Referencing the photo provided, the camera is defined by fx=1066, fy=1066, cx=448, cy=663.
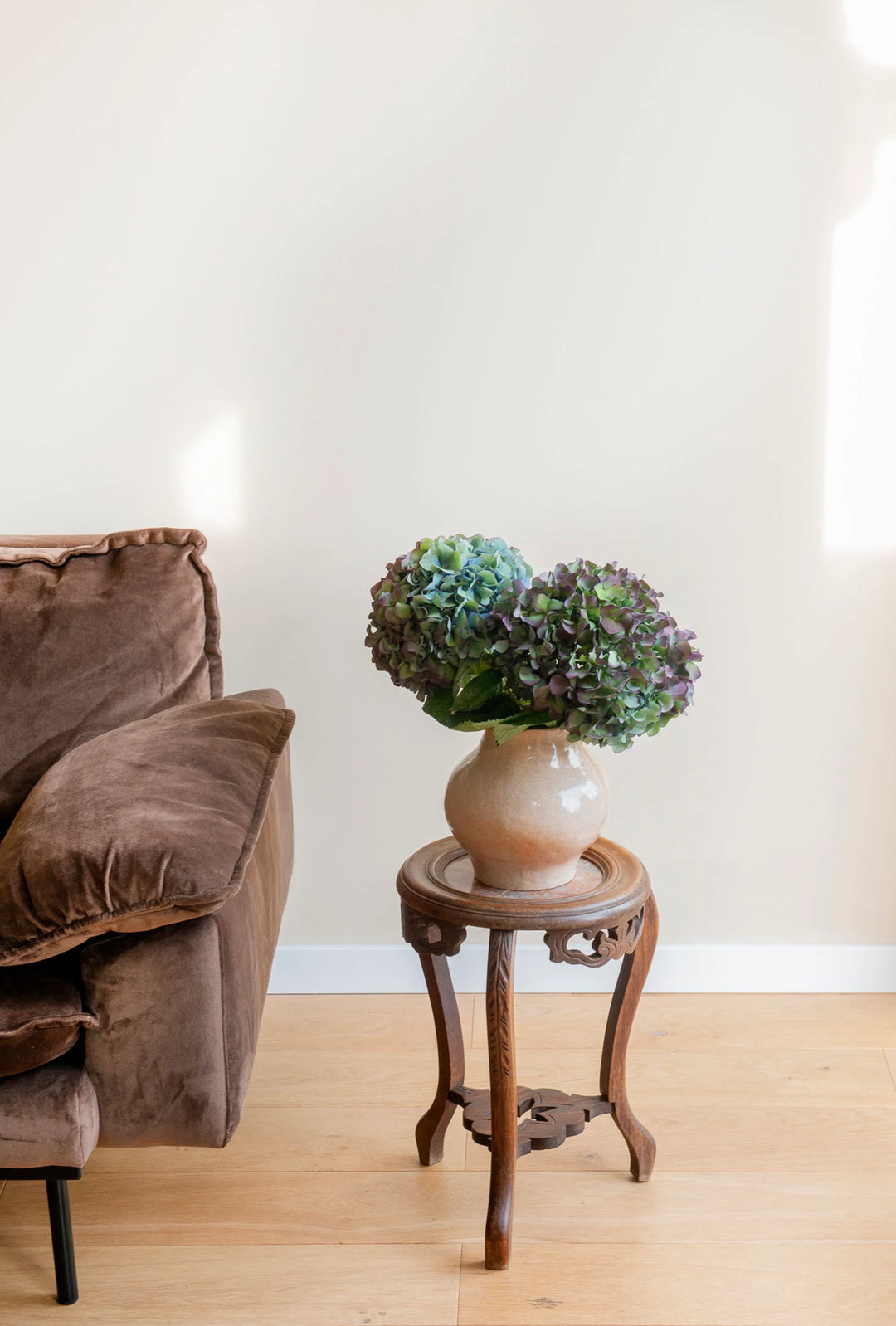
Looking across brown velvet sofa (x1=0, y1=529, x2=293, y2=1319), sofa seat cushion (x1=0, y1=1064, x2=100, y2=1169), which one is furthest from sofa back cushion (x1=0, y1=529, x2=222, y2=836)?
sofa seat cushion (x1=0, y1=1064, x2=100, y2=1169)

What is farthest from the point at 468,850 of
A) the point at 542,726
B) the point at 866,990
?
the point at 866,990

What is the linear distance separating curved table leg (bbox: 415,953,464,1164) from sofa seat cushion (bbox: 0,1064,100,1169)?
471 millimetres

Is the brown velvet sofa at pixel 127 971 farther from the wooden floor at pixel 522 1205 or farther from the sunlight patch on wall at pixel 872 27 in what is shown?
the sunlight patch on wall at pixel 872 27

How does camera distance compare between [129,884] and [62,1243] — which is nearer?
[129,884]

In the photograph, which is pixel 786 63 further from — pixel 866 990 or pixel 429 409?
pixel 866 990

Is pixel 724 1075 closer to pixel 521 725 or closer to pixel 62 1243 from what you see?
pixel 521 725

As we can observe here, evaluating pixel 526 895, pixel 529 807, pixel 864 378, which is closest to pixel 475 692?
pixel 529 807

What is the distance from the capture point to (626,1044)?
4.68 feet

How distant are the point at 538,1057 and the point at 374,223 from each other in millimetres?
1420

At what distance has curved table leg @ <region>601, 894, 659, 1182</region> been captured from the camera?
55.7 inches

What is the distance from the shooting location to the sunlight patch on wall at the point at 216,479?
1.86m

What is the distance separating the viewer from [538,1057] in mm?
1760

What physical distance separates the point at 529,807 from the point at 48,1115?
63cm

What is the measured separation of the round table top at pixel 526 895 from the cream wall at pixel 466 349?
0.55 meters
